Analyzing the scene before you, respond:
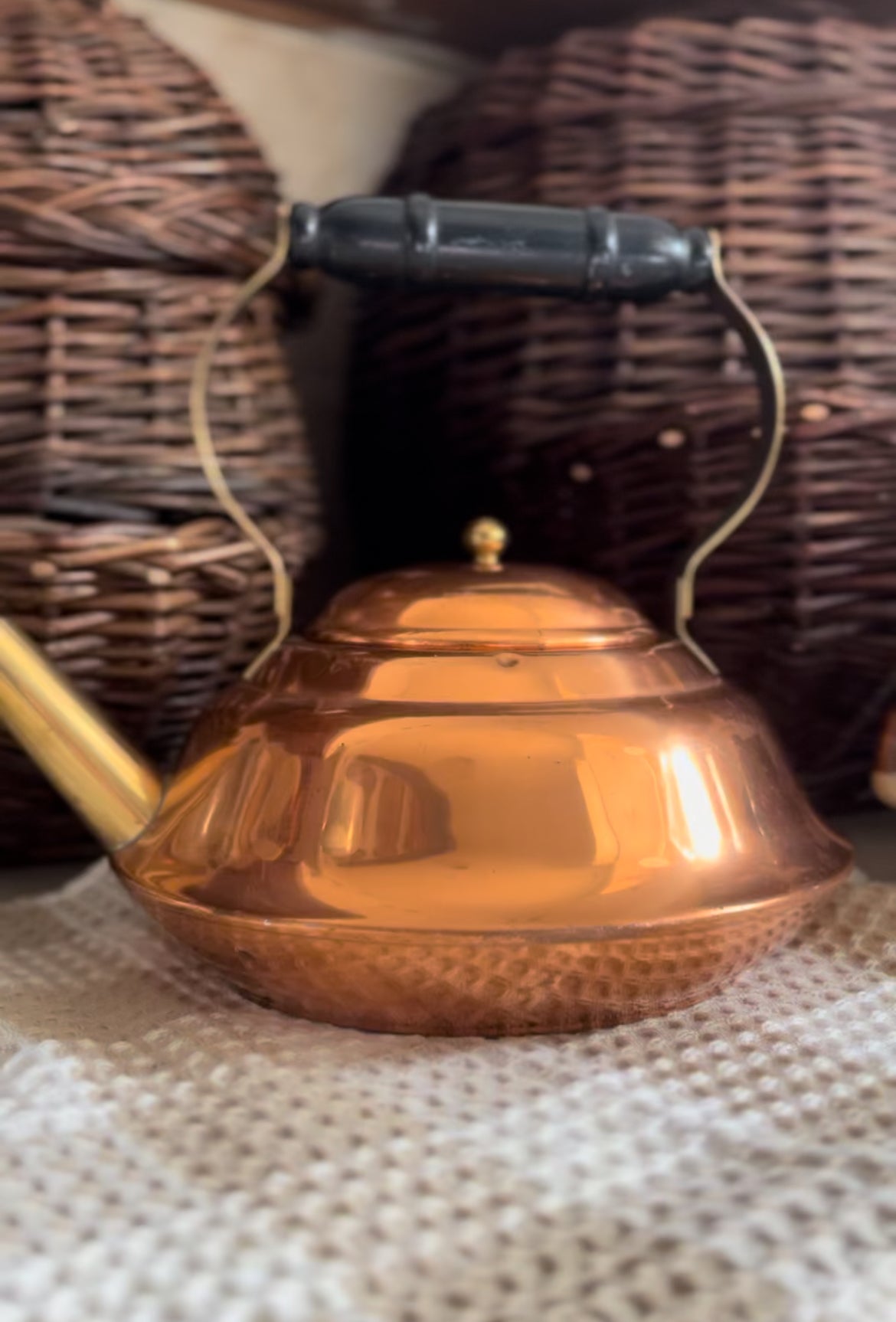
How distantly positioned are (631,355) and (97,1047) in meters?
0.38

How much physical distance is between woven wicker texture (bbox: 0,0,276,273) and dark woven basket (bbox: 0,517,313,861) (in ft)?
0.38

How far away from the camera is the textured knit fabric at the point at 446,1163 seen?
24 centimetres

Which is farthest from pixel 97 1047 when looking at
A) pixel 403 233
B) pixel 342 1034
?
pixel 403 233

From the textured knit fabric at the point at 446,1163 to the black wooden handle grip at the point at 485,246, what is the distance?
272mm

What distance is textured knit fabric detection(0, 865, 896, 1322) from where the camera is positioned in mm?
243

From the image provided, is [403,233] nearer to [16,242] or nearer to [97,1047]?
[16,242]

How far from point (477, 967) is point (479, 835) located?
4 centimetres

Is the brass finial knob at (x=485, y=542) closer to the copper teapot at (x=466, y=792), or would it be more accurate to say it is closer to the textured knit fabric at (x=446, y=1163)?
the copper teapot at (x=466, y=792)

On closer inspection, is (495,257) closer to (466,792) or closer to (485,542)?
(485,542)

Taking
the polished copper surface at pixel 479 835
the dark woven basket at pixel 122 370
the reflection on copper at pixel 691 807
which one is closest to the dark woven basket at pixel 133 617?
the dark woven basket at pixel 122 370

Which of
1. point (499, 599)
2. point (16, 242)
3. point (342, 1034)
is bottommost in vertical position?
point (342, 1034)

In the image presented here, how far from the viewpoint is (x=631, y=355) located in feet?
1.75

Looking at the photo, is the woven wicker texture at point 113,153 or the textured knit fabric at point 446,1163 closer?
the textured knit fabric at point 446,1163

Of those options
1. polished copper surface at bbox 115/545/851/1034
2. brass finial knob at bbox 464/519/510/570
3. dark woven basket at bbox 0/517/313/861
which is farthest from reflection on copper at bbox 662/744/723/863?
dark woven basket at bbox 0/517/313/861
